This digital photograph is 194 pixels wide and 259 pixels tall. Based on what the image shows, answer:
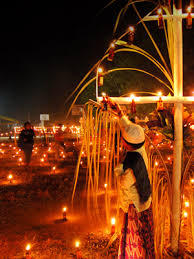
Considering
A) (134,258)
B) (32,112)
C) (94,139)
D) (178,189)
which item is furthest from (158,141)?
(32,112)

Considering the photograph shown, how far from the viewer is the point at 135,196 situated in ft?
8.77

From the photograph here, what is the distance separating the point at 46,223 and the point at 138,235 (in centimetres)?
259

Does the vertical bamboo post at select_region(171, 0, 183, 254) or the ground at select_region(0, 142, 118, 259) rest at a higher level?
the vertical bamboo post at select_region(171, 0, 183, 254)

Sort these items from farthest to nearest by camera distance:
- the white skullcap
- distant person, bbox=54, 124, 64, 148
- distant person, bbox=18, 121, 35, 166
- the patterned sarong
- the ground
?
distant person, bbox=54, 124, 64, 148 < distant person, bbox=18, 121, 35, 166 < the ground < the patterned sarong < the white skullcap

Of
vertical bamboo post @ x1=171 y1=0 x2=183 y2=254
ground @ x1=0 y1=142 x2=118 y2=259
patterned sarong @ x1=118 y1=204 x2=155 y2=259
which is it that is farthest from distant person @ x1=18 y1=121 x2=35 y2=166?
patterned sarong @ x1=118 y1=204 x2=155 y2=259

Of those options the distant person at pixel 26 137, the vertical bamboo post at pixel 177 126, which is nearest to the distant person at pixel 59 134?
the distant person at pixel 26 137

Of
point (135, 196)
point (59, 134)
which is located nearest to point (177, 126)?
point (135, 196)

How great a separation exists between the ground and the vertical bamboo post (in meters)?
1.02

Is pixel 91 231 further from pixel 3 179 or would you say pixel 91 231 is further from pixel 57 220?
pixel 3 179

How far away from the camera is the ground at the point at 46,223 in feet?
12.0

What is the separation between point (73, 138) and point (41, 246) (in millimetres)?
18018

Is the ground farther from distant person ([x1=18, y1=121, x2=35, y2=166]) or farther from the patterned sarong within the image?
distant person ([x1=18, y1=121, x2=35, y2=166])

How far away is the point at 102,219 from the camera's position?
488cm

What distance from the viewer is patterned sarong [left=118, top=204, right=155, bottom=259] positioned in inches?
106
